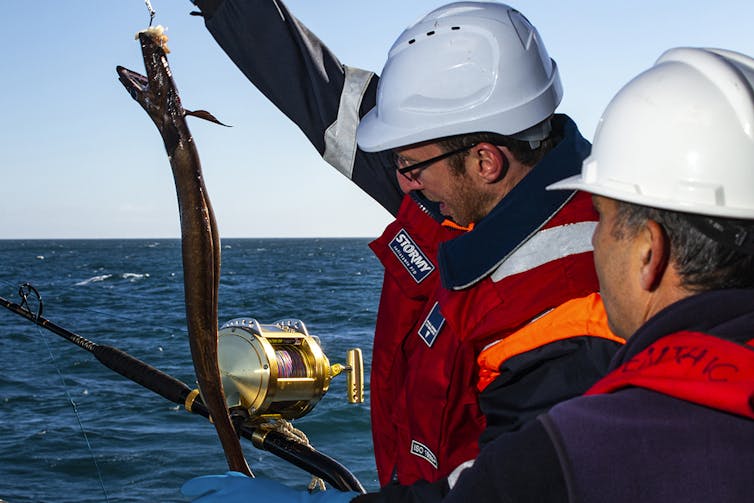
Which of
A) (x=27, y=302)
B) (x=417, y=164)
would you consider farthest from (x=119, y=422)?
(x=417, y=164)

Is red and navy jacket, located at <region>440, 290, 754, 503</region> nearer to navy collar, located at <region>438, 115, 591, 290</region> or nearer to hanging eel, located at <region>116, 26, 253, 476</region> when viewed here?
navy collar, located at <region>438, 115, 591, 290</region>

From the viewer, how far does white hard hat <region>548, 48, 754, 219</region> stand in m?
1.58

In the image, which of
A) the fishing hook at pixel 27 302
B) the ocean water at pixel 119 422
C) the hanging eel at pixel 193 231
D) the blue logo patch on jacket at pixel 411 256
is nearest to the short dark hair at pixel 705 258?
the blue logo patch on jacket at pixel 411 256

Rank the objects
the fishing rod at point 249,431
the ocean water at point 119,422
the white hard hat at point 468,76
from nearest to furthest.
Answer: the white hard hat at point 468,76 → the fishing rod at point 249,431 → the ocean water at point 119,422

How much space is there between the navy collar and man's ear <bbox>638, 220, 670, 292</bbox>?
2.65 feet

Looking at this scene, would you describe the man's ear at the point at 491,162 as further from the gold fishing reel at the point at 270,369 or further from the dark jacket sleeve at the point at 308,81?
the gold fishing reel at the point at 270,369

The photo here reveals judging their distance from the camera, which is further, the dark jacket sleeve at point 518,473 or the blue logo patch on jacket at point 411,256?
the blue logo patch on jacket at point 411,256

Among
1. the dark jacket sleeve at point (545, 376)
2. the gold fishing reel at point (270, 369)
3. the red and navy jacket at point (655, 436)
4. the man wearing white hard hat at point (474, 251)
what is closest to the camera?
the red and navy jacket at point (655, 436)

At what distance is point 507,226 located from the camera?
2.40m

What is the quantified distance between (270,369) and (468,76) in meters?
1.26

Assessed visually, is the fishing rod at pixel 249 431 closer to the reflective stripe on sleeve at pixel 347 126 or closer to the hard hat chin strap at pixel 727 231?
the reflective stripe on sleeve at pixel 347 126

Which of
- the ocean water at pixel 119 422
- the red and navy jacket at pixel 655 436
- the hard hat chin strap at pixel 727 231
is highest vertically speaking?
the hard hat chin strap at pixel 727 231

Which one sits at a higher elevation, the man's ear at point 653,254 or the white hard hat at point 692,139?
the white hard hat at point 692,139

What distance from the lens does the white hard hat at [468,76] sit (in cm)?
254
